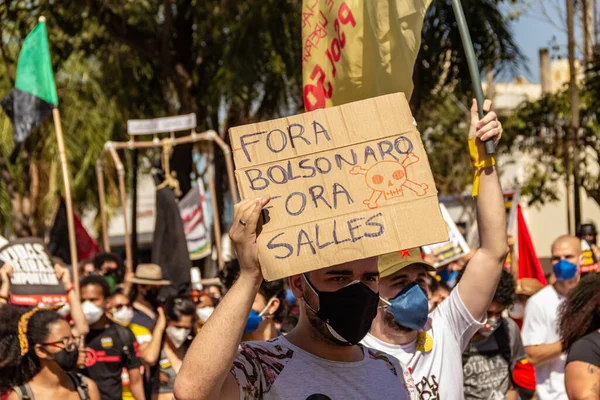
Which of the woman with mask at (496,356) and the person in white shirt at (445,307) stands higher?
the person in white shirt at (445,307)

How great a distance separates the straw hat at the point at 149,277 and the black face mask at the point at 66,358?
355cm

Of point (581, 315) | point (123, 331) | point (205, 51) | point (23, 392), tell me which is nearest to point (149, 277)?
point (123, 331)

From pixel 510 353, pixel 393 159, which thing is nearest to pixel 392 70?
pixel 393 159

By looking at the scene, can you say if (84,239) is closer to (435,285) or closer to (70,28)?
(70,28)

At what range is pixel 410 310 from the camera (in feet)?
13.5

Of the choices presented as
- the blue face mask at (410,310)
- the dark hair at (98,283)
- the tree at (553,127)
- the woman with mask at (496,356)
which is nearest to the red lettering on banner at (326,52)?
the blue face mask at (410,310)

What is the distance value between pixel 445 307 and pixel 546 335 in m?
2.89

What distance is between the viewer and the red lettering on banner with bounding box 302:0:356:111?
5.18 metres

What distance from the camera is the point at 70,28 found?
1588cm

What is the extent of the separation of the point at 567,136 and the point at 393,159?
1438 cm

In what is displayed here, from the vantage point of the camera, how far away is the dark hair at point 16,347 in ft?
17.4

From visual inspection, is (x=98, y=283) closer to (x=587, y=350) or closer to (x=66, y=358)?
(x=66, y=358)

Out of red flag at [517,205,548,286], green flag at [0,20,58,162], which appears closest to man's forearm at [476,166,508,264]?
red flag at [517,205,548,286]

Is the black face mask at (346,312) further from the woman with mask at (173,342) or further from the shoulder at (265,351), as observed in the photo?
the woman with mask at (173,342)
